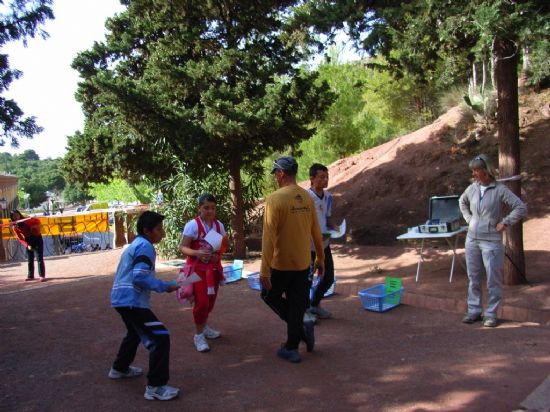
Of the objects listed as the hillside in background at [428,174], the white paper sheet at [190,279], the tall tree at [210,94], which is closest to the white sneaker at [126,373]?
the white paper sheet at [190,279]

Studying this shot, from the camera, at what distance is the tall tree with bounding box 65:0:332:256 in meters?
10.2

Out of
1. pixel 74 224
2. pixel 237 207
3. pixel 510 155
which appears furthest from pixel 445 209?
pixel 74 224

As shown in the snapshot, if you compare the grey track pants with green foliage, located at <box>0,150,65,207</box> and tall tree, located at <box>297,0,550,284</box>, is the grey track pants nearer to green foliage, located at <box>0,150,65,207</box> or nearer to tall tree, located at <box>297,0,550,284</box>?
tall tree, located at <box>297,0,550,284</box>

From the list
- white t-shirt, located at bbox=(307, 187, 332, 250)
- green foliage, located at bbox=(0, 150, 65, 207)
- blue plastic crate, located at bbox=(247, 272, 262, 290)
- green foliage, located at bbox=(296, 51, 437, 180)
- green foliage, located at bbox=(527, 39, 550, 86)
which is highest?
green foliage, located at bbox=(0, 150, 65, 207)

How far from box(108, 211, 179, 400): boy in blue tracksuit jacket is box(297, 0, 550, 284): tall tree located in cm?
465

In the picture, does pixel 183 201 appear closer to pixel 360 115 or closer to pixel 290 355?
pixel 290 355

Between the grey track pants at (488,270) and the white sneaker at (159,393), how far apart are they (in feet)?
11.8

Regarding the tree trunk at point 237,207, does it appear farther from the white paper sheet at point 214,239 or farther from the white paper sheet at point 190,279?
the white paper sheet at point 190,279

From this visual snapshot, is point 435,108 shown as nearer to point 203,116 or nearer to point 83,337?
point 203,116

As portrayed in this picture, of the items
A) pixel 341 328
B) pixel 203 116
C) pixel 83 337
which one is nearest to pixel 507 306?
pixel 341 328

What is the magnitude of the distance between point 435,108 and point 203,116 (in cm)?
1649

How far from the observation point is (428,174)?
13969 mm

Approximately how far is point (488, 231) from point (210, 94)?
Answer: 6.37m

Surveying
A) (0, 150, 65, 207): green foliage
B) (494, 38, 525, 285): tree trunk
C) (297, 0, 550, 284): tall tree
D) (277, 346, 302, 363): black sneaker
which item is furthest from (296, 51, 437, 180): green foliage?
(0, 150, 65, 207): green foliage
